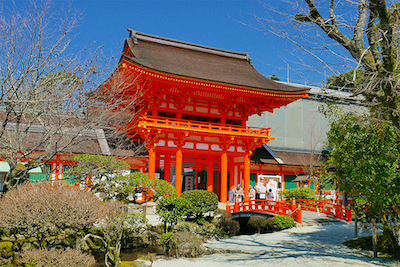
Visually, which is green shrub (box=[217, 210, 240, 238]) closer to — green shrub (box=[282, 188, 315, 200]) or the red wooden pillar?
green shrub (box=[282, 188, 315, 200])

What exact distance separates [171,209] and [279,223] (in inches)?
178

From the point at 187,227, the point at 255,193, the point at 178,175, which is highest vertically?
the point at 178,175

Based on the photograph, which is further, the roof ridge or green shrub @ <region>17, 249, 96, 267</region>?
the roof ridge

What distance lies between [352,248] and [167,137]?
1018 centimetres

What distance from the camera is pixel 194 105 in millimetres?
18016

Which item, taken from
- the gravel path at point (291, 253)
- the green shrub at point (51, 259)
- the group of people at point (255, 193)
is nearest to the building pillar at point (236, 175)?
the group of people at point (255, 193)

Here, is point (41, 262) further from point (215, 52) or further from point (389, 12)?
point (215, 52)

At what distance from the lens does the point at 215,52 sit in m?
21.9

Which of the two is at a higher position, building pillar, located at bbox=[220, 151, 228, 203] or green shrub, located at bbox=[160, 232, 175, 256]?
building pillar, located at bbox=[220, 151, 228, 203]

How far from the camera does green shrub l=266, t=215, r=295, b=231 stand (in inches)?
508

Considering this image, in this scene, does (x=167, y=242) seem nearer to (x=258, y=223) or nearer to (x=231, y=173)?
(x=258, y=223)

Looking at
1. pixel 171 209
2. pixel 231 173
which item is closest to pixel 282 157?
pixel 231 173

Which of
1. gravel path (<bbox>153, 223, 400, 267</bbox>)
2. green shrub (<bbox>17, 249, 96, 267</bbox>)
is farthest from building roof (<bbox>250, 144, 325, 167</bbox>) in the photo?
green shrub (<bbox>17, 249, 96, 267</bbox>)

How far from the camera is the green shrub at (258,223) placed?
13581 millimetres
